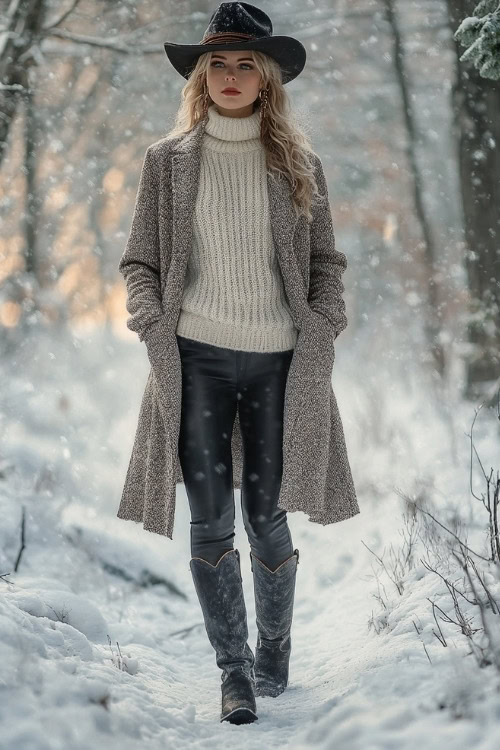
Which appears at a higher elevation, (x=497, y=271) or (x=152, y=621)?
(x=497, y=271)

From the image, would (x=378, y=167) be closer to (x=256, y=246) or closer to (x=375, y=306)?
(x=375, y=306)

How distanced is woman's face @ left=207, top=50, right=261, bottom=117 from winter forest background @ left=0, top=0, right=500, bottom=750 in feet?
0.91

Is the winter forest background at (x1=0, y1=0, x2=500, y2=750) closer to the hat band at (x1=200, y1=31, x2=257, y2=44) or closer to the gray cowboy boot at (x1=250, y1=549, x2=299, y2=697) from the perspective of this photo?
the gray cowboy boot at (x1=250, y1=549, x2=299, y2=697)

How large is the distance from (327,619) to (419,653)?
1.91m

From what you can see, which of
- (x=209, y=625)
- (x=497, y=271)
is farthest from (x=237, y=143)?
(x=497, y=271)

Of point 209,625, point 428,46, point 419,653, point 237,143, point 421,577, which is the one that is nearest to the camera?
point 419,653

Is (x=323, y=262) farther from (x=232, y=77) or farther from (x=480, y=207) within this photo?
(x=480, y=207)

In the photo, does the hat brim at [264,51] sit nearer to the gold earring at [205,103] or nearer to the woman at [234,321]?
the woman at [234,321]

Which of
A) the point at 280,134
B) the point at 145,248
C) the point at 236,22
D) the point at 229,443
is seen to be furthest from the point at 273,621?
the point at 236,22

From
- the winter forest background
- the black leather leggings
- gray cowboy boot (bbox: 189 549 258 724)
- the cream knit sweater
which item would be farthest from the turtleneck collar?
gray cowboy boot (bbox: 189 549 258 724)

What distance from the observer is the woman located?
3.07 m

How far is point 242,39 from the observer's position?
3.14 meters

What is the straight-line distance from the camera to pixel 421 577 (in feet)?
13.1

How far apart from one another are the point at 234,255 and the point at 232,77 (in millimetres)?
671
